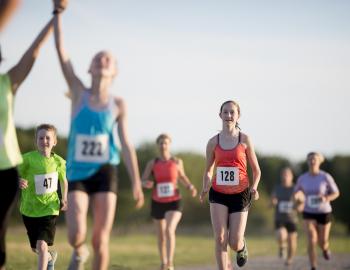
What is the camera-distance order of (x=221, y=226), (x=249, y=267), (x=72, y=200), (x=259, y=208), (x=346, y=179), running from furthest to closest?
(x=346, y=179), (x=259, y=208), (x=249, y=267), (x=221, y=226), (x=72, y=200)

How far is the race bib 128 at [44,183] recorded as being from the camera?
9.28 metres

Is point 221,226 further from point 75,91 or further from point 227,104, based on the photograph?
point 75,91

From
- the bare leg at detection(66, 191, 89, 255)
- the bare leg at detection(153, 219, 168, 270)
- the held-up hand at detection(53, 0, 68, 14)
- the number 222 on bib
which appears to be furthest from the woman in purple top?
the held-up hand at detection(53, 0, 68, 14)

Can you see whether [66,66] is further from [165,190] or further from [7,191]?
[165,190]

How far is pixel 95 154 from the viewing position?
22.3 ft

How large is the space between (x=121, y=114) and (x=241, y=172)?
9.88ft

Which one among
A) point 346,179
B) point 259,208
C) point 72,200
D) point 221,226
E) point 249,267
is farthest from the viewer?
point 346,179

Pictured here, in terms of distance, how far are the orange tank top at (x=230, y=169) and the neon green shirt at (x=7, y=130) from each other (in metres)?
3.81

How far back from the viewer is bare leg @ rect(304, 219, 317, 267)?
13258mm

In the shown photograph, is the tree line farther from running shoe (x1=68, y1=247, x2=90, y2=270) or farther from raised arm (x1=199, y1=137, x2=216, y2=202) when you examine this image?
running shoe (x1=68, y1=247, x2=90, y2=270)

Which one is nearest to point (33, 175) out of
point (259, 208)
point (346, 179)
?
point (259, 208)

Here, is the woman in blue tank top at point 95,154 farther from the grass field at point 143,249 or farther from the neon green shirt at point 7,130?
the grass field at point 143,249

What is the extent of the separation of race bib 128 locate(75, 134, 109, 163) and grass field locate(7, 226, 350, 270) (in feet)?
21.5

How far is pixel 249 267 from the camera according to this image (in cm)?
1501
